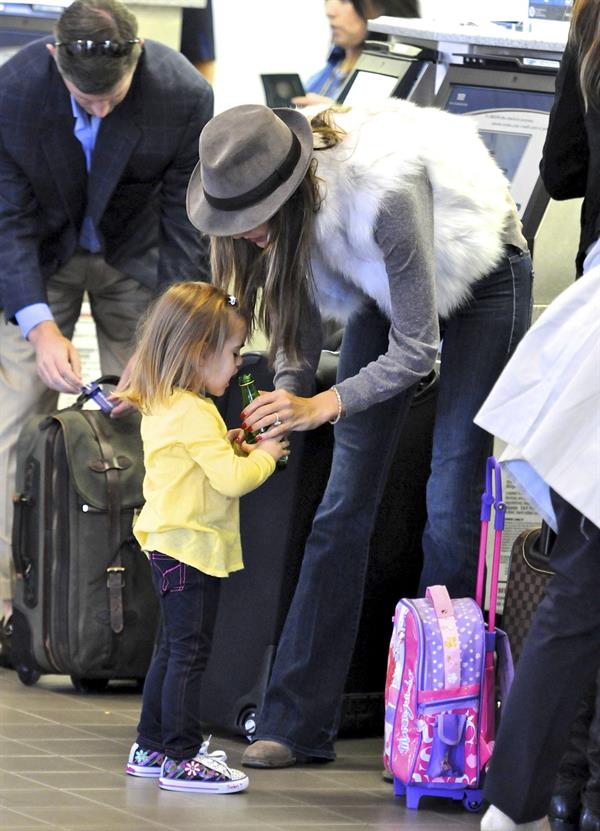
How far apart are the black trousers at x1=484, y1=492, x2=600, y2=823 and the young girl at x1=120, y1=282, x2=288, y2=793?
2.27ft

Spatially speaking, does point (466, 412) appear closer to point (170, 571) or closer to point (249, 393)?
point (249, 393)

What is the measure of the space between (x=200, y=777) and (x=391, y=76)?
2.10m

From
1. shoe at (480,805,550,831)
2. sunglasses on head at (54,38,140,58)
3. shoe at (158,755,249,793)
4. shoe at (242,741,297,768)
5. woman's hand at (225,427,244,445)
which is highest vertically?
sunglasses on head at (54,38,140,58)

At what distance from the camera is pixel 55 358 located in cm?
393

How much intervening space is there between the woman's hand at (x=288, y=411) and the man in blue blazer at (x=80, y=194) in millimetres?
1098

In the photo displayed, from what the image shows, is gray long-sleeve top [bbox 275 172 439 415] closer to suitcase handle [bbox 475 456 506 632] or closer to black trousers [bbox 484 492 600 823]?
suitcase handle [bbox 475 456 506 632]

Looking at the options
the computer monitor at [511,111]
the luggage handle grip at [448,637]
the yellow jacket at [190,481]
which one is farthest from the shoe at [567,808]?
the computer monitor at [511,111]

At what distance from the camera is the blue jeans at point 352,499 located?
311 centimetres

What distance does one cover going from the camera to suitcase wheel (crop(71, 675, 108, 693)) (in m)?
3.90

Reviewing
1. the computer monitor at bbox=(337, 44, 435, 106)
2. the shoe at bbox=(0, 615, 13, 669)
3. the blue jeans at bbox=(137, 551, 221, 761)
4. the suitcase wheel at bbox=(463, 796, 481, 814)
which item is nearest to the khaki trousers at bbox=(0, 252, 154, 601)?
the shoe at bbox=(0, 615, 13, 669)

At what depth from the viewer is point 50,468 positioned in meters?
3.84

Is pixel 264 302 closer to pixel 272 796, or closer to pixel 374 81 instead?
pixel 272 796

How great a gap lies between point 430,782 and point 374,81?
6.94 ft

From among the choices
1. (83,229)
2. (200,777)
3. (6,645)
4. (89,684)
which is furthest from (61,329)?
(200,777)
